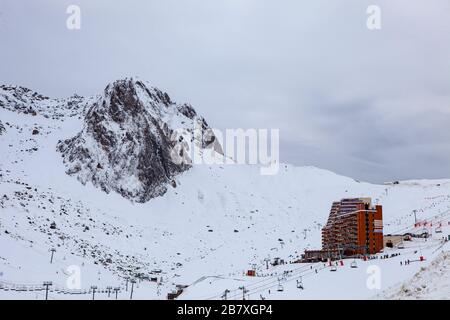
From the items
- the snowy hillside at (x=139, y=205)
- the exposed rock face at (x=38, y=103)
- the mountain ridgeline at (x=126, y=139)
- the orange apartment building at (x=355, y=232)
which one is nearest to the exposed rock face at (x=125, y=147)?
the mountain ridgeline at (x=126, y=139)

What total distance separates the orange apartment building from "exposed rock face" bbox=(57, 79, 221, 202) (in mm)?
51006

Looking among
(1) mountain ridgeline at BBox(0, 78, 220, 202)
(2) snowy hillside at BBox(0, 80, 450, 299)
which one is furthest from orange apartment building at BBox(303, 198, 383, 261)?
(1) mountain ridgeline at BBox(0, 78, 220, 202)

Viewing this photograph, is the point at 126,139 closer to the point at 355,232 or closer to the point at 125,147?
the point at 125,147

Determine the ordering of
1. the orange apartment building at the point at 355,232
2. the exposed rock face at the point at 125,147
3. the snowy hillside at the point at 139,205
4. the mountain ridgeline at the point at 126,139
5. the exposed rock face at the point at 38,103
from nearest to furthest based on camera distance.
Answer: the snowy hillside at the point at 139,205
the orange apartment building at the point at 355,232
the exposed rock face at the point at 125,147
the mountain ridgeline at the point at 126,139
the exposed rock face at the point at 38,103

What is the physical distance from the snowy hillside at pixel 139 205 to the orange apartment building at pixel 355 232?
32.3 feet

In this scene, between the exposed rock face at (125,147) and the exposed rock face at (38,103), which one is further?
the exposed rock face at (38,103)

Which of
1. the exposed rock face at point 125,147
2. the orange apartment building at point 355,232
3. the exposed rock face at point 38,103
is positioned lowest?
the orange apartment building at point 355,232

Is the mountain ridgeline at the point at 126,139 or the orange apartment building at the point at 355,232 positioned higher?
the mountain ridgeline at the point at 126,139

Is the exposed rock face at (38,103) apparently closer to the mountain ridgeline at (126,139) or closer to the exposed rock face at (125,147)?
the mountain ridgeline at (126,139)

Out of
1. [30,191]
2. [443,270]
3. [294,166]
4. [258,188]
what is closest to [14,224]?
[30,191]

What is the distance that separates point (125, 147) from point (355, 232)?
2586 inches

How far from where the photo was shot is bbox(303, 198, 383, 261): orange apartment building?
79.9 meters

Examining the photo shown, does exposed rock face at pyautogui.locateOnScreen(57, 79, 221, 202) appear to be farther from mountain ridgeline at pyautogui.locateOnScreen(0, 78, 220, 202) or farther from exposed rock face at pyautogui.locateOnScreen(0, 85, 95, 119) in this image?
exposed rock face at pyautogui.locateOnScreen(0, 85, 95, 119)

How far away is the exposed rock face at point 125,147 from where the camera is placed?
11556 centimetres
